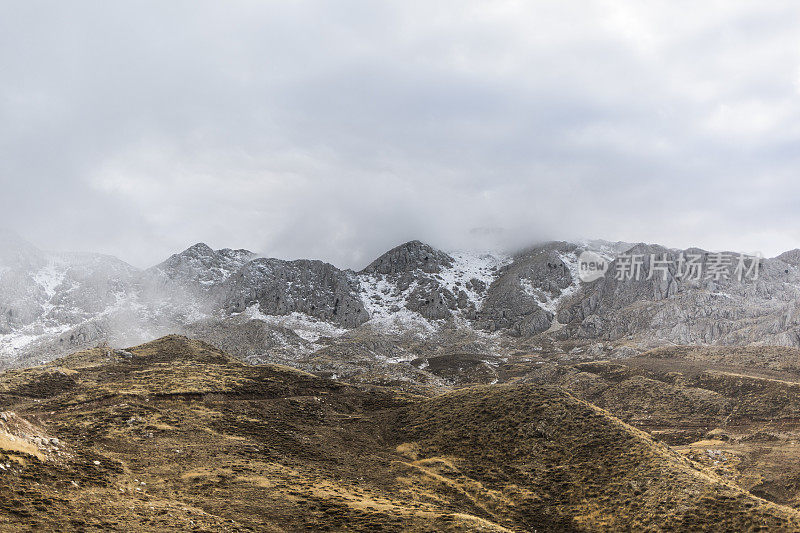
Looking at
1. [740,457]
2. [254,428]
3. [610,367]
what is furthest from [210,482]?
[610,367]

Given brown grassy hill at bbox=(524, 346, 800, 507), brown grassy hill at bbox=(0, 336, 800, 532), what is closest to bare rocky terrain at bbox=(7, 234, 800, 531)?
brown grassy hill at bbox=(0, 336, 800, 532)

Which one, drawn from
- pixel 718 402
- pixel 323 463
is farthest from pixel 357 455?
pixel 718 402

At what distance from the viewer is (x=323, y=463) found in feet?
159

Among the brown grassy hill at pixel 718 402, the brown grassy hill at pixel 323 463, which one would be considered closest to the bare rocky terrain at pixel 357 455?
the brown grassy hill at pixel 323 463

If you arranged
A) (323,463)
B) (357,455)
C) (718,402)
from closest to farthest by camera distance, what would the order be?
(323,463) → (357,455) → (718,402)

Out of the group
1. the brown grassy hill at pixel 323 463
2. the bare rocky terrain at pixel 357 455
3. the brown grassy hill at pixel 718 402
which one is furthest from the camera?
the brown grassy hill at pixel 718 402

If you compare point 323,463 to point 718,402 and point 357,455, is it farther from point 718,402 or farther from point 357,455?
point 718,402

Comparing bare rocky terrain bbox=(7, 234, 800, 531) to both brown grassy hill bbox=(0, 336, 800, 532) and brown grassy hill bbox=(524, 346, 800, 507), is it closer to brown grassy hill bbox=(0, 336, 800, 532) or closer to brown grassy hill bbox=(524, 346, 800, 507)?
brown grassy hill bbox=(0, 336, 800, 532)

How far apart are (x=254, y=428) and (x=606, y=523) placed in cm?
4039

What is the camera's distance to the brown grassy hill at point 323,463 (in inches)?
1230

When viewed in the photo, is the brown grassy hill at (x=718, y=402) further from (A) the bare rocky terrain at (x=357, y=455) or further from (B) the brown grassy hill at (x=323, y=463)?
(B) the brown grassy hill at (x=323, y=463)

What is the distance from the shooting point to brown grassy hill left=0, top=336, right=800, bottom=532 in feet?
102

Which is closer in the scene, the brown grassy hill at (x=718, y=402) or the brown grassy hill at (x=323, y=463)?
the brown grassy hill at (x=323, y=463)

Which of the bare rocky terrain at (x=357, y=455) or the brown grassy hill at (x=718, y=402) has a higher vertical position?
the brown grassy hill at (x=718, y=402)
